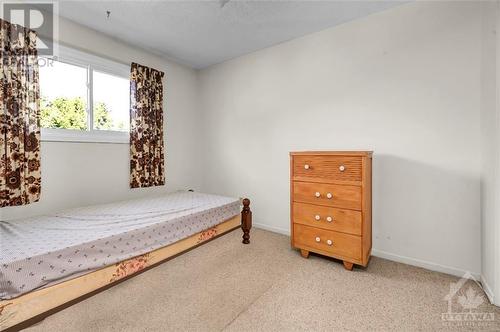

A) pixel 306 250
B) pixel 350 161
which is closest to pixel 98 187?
pixel 306 250

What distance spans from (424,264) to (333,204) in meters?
1.10

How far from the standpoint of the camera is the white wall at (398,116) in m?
2.13

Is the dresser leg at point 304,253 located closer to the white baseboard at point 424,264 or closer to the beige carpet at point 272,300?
the beige carpet at point 272,300

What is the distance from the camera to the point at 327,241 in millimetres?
2383

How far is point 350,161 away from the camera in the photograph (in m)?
2.23

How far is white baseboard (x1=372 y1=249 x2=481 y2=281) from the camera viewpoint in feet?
7.00

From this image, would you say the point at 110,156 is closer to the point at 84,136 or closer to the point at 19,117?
the point at 84,136

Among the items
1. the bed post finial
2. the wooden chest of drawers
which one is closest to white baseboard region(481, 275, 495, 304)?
the wooden chest of drawers

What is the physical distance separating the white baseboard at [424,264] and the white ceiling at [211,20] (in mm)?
2726

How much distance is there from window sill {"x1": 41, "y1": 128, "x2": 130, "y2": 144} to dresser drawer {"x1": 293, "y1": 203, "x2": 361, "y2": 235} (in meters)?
2.60

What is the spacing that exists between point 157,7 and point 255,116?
1.86 meters

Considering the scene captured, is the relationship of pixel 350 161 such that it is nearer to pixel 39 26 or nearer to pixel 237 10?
pixel 237 10

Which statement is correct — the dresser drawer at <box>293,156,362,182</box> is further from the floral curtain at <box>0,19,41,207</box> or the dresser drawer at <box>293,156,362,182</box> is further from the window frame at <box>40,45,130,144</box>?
the floral curtain at <box>0,19,41,207</box>

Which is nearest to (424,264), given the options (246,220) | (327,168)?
(327,168)
